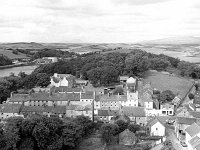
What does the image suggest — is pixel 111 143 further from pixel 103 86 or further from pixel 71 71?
pixel 71 71

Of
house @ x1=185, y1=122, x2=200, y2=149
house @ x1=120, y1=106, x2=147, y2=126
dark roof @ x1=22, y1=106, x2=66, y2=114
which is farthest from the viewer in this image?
dark roof @ x1=22, y1=106, x2=66, y2=114

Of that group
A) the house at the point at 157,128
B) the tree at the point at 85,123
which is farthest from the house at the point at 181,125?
the tree at the point at 85,123

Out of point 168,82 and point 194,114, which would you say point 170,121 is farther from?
point 168,82

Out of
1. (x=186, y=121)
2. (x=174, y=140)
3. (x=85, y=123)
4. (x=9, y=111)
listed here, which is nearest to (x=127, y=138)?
(x=174, y=140)

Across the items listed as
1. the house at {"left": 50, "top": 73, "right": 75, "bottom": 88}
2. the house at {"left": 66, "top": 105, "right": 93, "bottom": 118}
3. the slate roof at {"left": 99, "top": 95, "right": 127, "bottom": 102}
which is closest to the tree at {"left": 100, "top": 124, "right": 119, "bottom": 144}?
the house at {"left": 66, "top": 105, "right": 93, "bottom": 118}

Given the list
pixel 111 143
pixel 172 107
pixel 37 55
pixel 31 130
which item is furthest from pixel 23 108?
pixel 37 55

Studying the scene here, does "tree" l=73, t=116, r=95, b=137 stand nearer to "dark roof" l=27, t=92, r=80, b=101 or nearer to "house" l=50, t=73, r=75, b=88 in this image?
"dark roof" l=27, t=92, r=80, b=101

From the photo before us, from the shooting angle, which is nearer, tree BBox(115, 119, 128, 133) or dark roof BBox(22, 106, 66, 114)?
tree BBox(115, 119, 128, 133)

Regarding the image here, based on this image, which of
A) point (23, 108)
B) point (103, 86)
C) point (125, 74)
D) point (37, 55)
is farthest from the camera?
point (37, 55)
